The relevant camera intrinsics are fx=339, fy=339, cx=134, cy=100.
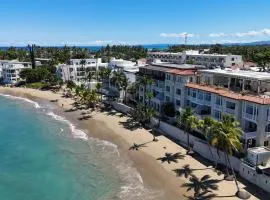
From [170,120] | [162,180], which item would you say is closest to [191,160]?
[162,180]

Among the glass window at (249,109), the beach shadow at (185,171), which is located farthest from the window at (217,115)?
the beach shadow at (185,171)

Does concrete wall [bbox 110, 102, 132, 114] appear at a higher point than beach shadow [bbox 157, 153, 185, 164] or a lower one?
higher

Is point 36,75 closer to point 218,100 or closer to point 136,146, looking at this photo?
point 136,146

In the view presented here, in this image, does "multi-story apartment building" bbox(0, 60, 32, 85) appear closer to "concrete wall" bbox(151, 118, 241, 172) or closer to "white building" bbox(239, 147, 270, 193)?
"concrete wall" bbox(151, 118, 241, 172)

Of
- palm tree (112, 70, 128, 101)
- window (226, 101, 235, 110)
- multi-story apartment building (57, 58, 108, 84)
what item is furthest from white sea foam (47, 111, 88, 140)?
multi-story apartment building (57, 58, 108, 84)

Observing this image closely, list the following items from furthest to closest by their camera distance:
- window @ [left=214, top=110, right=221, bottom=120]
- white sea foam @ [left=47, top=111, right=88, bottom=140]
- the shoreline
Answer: white sea foam @ [left=47, top=111, right=88, bottom=140], window @ [left=214, top=110, right=221, bottom=120], the shoreline
